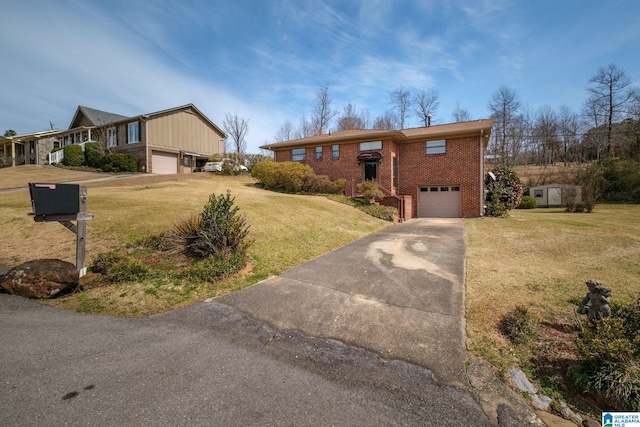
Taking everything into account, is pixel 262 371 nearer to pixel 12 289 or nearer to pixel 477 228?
pixel 12 289

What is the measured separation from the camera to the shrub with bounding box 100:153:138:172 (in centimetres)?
2581

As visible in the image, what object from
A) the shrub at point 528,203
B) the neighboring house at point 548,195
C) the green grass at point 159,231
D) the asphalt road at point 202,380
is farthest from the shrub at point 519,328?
the shrub at point 528,203

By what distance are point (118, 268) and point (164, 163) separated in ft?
86.1

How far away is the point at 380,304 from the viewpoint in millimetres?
4820

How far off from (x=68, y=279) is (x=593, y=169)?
123 feet

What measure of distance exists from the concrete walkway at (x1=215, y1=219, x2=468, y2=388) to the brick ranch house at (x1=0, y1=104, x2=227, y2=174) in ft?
87.0

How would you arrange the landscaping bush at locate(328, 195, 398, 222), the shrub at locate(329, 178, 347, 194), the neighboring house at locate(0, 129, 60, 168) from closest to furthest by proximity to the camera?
the landscaping bush at locate(328, 195, 398, 222) → the shrub at locate(329, 178, 347, 194) → the neighboring house at locate(0, 129, 60, 168)

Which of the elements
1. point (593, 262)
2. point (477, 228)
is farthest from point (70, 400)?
point (477, 228)

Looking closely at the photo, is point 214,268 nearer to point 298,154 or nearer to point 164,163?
point 298,154

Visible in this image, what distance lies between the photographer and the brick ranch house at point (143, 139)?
27.1m

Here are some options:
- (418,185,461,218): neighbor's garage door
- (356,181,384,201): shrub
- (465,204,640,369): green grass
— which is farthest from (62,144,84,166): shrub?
(465,204,640,369): green grass

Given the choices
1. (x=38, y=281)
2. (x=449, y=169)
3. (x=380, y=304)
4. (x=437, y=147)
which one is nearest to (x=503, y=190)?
(x=449, y=169)

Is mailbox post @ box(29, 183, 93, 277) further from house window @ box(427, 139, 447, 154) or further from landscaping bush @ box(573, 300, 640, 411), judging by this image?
house window @ box(427, 139, 447, 154)

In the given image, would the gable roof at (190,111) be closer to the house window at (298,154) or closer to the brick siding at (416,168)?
the house window at (298,154)
